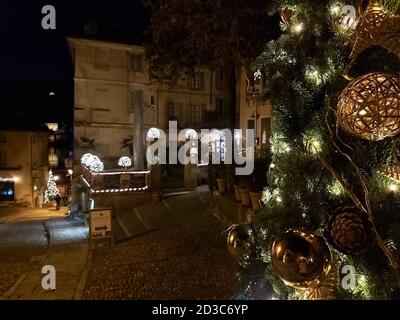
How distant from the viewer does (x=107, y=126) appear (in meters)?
25.6

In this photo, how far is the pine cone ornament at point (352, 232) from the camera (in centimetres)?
261

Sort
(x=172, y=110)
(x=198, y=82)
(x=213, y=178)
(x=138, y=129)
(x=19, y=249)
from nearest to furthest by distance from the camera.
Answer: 1. (x=19, y=249)
2. (x=213, y=178)
3. (x=138, y=129)
4. (x=172, y=110)
5. (x=198, y=82)

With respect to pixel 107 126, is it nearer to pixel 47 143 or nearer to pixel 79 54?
pixel 79 54

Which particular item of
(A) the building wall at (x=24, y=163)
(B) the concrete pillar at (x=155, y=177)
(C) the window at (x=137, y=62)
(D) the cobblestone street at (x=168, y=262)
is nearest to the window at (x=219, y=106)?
(C) the window at (x=137, y=62)

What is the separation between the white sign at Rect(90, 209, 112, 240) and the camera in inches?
467

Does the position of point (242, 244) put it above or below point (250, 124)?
below

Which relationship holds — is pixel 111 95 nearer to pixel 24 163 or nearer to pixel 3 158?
pixel 24 163

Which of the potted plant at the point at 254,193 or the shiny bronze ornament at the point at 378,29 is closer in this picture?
the shiny bronze ornament at the point at 378,29

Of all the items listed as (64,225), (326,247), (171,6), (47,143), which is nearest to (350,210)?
(326,247)

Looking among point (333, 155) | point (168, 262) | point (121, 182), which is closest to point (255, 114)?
point (121, 182)

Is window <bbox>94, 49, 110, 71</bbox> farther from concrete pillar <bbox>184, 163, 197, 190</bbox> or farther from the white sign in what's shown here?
the white sign

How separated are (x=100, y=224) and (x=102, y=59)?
16.4 m

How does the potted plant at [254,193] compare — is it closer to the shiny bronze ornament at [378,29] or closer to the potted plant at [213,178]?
the potted plant at [213,178]

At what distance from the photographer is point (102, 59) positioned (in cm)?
2500
